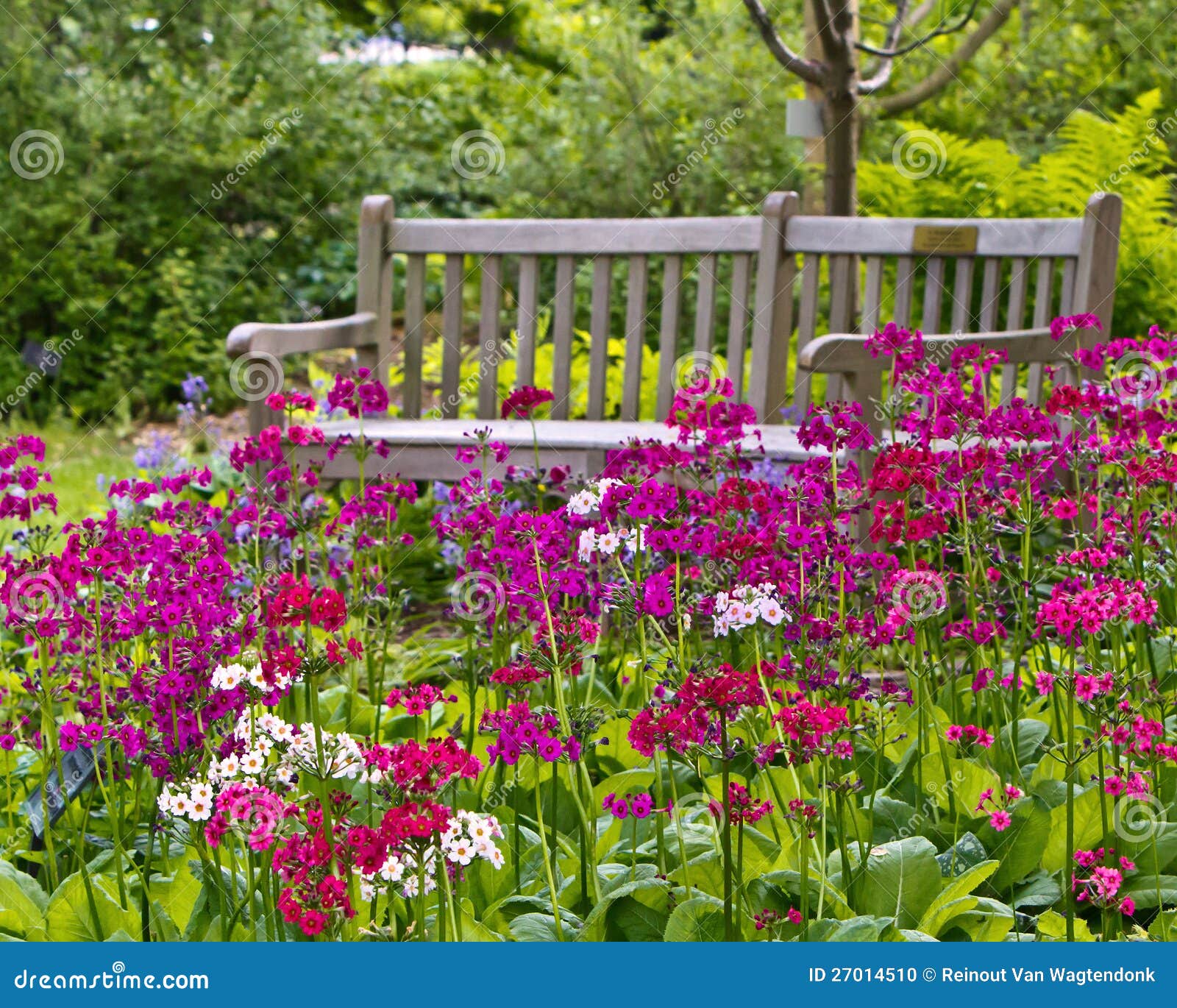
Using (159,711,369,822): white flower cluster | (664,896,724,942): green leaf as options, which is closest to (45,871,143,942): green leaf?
(159,711,369,822): white flower cluster

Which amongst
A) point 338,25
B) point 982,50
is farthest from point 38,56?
point 982,50

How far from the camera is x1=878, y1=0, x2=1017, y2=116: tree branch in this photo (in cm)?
553

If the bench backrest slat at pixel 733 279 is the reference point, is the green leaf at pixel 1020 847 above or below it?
below

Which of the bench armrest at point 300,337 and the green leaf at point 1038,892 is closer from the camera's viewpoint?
the green leaf at point 1038,892

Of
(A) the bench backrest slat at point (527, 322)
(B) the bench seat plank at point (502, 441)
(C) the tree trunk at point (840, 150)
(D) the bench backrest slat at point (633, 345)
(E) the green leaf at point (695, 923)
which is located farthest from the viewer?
(C) the tree trunk at point (840, 150)

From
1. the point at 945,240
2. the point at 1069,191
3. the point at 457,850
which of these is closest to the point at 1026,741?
the point at 457,850

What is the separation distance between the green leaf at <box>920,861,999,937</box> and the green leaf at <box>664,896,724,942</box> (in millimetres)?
266

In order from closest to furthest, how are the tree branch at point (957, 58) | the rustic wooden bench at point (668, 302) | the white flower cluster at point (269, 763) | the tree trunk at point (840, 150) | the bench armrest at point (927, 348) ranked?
the white flower cluster at point (269, 763) → the bench armrest at point (927, 348) → the rustic wooden bench at point (668, 302) → the tree trunk at point (840, 150) → the tree branch at point (957, 58)

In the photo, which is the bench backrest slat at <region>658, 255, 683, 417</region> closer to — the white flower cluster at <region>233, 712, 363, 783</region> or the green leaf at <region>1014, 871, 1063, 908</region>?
the green leaf at <region>1014, 871, 1063, 908</region>

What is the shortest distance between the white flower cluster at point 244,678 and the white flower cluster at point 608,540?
47 centimetres

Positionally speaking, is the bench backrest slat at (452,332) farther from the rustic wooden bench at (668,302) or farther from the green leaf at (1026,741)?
the green leaf at (1026,741)

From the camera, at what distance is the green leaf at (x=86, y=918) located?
5.68ft

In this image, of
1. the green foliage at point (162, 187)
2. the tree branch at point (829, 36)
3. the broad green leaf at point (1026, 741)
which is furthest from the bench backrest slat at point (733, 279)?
the green foliage at point (162, 187)

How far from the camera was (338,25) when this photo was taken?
10.0 metres
